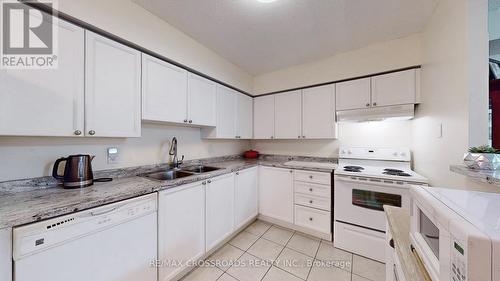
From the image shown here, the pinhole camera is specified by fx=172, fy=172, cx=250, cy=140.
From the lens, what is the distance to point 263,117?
3070 mm

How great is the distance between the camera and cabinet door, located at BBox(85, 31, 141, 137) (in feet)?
4.17

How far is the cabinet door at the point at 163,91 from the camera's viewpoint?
5.27 ft

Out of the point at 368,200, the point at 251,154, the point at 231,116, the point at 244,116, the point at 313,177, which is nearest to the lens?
the point at 368,200

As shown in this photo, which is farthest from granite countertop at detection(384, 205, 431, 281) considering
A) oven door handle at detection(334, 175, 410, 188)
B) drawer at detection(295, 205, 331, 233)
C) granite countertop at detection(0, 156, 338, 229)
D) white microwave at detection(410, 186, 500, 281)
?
granite countertop at detection(0, 156, 338, 229)

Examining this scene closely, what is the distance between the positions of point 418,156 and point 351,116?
32.9 inches

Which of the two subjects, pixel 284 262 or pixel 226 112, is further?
pixel 226 112

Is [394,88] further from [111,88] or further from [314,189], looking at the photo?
[111,88]

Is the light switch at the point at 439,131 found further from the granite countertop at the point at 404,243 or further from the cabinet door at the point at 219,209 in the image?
the cabinet door at the point at 219,209

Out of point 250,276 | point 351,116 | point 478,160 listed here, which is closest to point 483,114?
point 478,160

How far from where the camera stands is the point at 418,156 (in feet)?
6.50

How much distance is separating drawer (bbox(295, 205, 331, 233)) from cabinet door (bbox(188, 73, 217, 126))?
1.69 metres

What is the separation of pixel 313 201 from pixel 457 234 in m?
1.92

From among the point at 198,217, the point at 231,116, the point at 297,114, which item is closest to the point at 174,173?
the point at 198,217

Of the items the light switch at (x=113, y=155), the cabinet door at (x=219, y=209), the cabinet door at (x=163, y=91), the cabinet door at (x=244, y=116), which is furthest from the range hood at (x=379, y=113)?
the light switch at (x=113, y=155)
